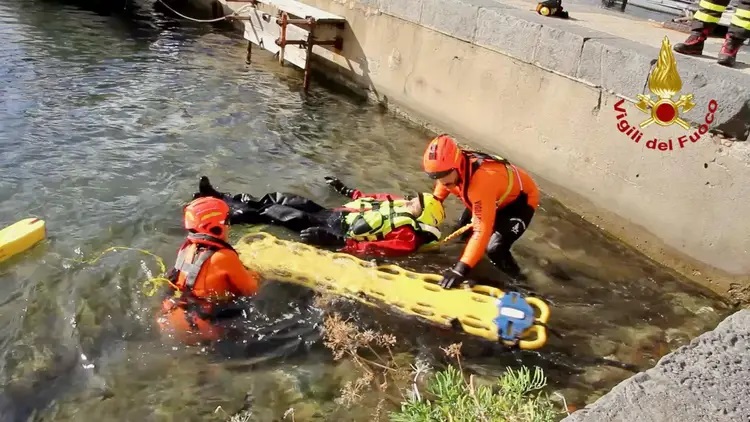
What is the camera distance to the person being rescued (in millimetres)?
5414

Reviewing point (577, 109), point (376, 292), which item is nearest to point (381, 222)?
point (376, 292)

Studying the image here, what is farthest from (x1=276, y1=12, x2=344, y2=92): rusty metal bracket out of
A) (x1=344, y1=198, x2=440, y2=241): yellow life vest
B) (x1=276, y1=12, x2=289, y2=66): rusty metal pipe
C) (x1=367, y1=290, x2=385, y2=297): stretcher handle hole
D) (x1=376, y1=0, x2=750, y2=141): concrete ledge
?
(x1=367, y1=290, x2=385, y2=297): stretcher handle hole

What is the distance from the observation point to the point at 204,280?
412 centimetres

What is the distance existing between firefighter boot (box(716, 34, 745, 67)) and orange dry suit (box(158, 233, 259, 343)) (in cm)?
478

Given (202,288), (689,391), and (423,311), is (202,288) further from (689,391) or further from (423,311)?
(689,391)

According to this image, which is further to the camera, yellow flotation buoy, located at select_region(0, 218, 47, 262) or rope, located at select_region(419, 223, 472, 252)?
rope, located at select_region(419, 223, 472, 252)

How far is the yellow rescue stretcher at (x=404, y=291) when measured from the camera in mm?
4438

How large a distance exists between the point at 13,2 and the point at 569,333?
13.2 m

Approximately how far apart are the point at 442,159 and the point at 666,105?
94.4 inches

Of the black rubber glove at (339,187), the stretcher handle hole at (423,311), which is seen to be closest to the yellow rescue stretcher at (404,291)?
the stretcher handle hole at (423,311)

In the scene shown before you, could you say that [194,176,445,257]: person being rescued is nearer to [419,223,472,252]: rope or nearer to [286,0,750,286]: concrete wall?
[419,223,472,252]: rope

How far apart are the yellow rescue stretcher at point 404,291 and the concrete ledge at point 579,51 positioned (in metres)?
2.41

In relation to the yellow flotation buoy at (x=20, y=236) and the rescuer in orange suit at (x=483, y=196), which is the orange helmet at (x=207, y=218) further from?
the yellow flotation buoy at (x=20, y=236)

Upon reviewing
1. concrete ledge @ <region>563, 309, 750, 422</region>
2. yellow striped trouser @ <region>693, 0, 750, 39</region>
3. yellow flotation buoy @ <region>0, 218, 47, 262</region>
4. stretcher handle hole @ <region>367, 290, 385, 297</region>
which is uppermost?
yellow striped trouser @ <region>693, 0, 750, 39</region>
